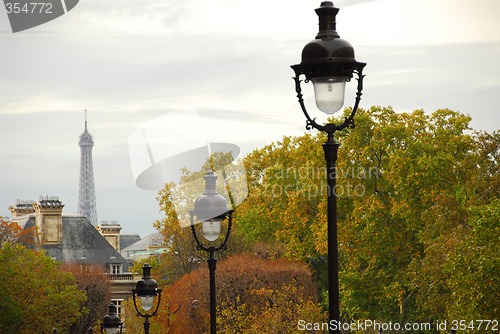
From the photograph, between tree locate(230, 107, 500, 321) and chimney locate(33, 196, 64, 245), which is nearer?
tree locate(230, 107, 500, 321)

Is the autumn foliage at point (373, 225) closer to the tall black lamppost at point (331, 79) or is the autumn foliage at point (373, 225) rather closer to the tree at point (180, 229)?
the tree at point (180, 229)

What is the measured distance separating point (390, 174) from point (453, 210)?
24.4 ft

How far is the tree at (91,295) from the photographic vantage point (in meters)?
88.8

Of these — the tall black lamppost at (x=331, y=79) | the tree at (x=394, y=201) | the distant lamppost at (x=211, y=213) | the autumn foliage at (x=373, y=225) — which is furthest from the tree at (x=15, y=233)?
the tall black lamppost at (x=331, y=79)

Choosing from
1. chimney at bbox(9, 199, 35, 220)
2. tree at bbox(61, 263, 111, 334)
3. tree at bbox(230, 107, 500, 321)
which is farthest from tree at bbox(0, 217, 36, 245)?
tree at bbox(230, 107, 500, 321)

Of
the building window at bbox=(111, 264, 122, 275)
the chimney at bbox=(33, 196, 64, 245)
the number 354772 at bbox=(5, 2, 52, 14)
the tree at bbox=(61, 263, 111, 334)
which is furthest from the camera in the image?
the building window at bbox=(111, 264, 122, 275)

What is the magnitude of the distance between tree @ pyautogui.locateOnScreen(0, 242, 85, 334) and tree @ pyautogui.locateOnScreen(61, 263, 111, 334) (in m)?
3.82

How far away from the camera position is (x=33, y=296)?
77188mm

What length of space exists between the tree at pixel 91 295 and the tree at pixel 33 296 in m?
3.82

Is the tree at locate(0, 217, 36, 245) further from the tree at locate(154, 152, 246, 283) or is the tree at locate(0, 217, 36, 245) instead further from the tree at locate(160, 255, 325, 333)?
the tree at locate(160, 255, 325, 333)

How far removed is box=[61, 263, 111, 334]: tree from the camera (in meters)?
88.8

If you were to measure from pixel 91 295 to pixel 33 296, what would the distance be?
14.7 metres

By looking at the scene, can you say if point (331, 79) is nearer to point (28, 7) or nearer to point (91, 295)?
point (28, 7)

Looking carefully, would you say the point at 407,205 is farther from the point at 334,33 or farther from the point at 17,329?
the point at 334,33
